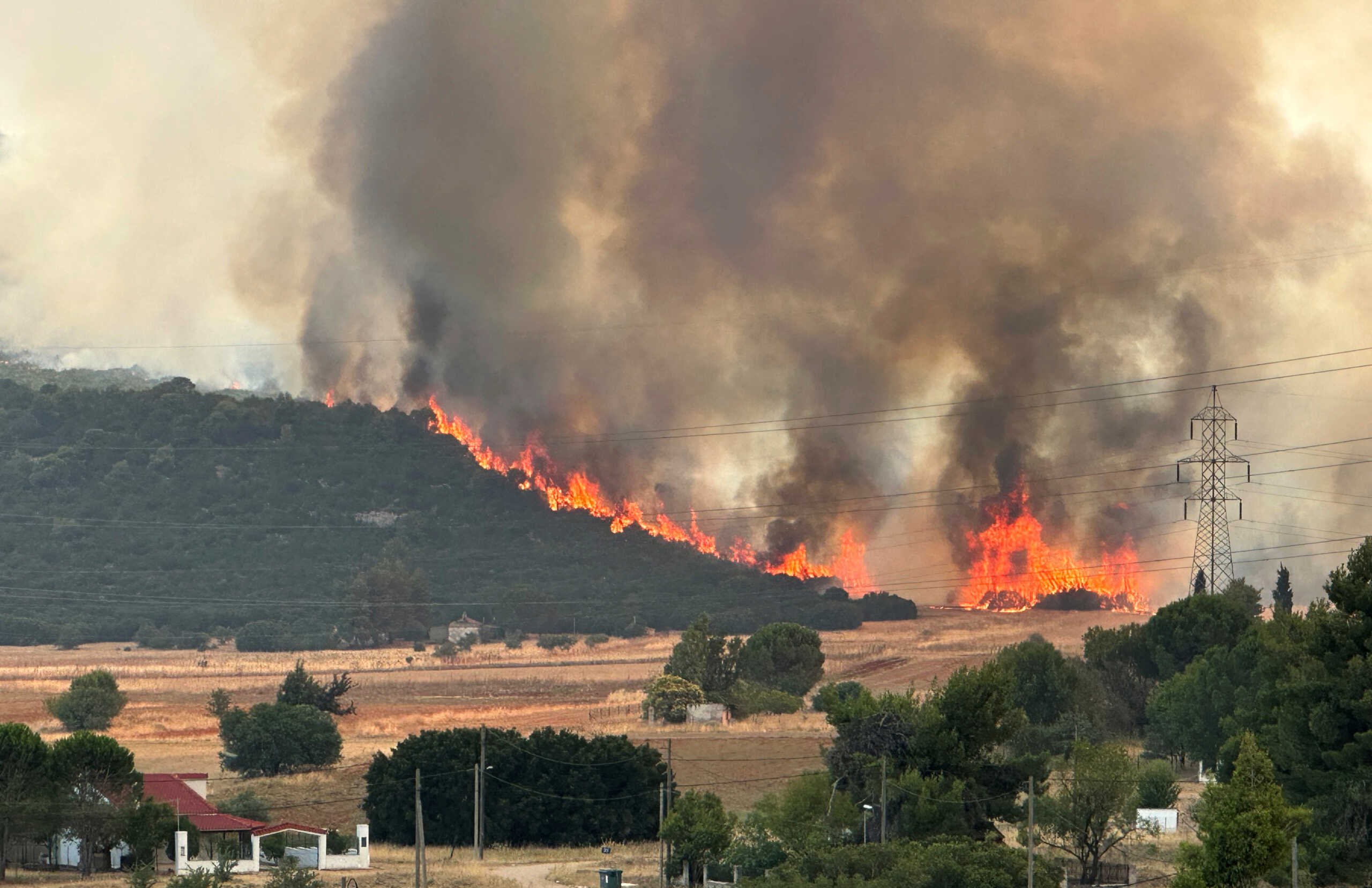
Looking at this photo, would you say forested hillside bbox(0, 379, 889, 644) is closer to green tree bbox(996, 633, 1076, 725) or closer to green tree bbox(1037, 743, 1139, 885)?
green tree bbox(996, 633, 1076, 725)

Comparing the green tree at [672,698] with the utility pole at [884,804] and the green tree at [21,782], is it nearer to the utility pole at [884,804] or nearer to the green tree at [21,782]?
the utility pole at [884,804]

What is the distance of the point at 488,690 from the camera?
4808 inches

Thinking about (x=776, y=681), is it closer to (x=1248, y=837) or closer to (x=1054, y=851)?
(x=1054, y=851)

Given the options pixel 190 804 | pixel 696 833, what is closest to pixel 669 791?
pixel 696 833

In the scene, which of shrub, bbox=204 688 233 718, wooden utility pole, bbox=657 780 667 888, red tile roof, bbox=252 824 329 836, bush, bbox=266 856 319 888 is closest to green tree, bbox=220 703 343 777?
shrub, bbox=204 688 233 718

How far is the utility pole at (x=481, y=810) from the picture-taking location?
219ft

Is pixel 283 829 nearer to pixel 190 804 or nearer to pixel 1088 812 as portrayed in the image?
pixel 190 804

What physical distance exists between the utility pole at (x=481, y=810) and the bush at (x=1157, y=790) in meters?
25.4

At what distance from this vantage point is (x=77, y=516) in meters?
190

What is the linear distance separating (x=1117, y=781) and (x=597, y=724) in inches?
1621

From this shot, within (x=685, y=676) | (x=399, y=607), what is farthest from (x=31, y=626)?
(x=685, y=676)

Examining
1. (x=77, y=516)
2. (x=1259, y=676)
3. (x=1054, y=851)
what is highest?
(x=77, y=516)

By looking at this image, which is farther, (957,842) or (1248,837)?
(957,842)

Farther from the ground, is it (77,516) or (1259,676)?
(77,516)
